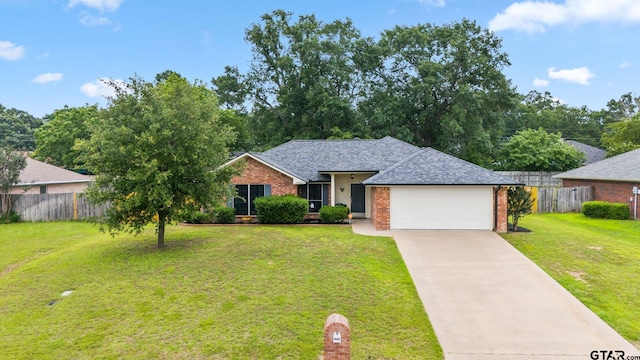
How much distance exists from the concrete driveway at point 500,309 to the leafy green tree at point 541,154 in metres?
23.7

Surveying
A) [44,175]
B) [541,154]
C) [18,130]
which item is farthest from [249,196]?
[18,130]

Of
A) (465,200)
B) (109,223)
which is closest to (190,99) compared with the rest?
(109,223)

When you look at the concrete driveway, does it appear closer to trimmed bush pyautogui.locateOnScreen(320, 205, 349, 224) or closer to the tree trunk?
trimmed bush pyautogui.locateOnScreen(320, 205, 349, 224)

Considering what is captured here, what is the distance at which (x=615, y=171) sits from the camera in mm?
20297

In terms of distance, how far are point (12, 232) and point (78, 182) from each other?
9153mm

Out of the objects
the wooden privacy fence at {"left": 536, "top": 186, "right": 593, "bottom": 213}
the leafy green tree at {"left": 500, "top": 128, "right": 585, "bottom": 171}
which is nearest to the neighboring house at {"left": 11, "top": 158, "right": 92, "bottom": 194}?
the wooden privacy fence at {"left": 536, "top": 186, "right": 593, "bottom": 213}

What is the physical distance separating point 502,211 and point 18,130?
7940cm

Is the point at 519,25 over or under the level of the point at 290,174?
over

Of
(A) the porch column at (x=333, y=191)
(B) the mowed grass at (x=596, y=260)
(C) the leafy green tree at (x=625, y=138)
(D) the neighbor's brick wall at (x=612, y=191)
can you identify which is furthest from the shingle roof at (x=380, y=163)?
(C) the leafy green tree at (x=625, y=138)

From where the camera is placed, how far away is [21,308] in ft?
25.1

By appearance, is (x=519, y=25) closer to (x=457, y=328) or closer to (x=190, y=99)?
(x=190, y=99)

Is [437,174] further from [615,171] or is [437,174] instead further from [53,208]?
[53,208]

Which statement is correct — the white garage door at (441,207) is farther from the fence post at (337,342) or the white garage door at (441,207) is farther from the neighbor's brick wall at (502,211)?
the fence post at (337,342)

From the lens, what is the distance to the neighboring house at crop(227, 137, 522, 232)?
14.8 m
